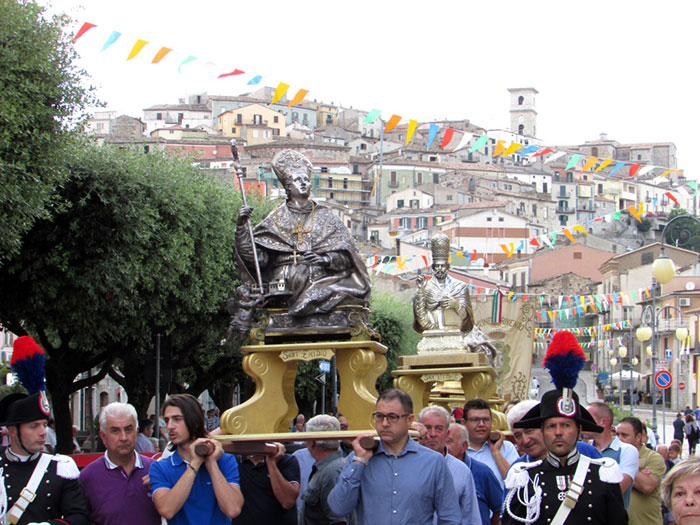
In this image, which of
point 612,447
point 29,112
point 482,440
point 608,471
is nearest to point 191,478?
point 608,471

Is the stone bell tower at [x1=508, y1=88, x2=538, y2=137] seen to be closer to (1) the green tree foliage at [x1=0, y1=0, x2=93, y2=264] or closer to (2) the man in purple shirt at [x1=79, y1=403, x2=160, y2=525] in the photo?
(1) the green tree foliage at [x1=0, y1=0, x2=93, y2=264]

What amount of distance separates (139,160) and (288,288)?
15895 millimetres

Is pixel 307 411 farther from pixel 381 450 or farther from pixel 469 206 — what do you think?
pixel 469 206

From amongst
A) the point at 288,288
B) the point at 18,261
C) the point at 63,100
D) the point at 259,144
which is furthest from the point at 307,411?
the point at 259,144

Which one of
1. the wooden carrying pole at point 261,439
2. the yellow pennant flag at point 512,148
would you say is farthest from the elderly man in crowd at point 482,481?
the yellow pennant flag at point 512,148

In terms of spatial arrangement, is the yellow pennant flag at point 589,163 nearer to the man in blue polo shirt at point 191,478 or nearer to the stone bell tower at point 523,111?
the man in blue polo shirt at point 191,478

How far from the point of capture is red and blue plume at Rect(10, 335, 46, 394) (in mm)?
7184

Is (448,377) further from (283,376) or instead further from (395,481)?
(395,481)

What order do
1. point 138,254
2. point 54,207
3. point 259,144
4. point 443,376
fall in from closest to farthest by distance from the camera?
point 443,376
point 54,207
point 138,254
point 259,144

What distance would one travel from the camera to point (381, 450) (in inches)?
270

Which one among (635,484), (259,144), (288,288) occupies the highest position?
(259,144)

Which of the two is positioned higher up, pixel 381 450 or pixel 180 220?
pixel 180 220

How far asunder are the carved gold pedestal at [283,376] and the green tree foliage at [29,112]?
34.1 feet

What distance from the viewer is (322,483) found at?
8414 millimetres
